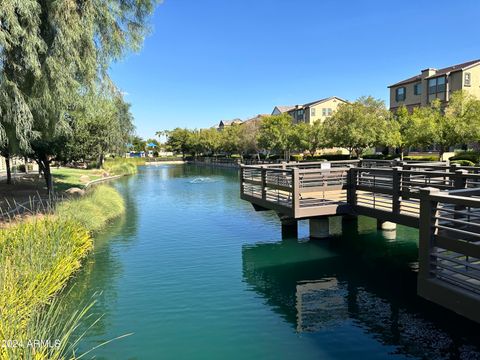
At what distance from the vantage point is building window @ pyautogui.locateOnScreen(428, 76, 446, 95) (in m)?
47.2

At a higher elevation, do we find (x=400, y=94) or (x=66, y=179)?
(x=400, y=94)

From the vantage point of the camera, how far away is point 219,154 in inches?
3642

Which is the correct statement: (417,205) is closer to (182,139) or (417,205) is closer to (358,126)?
(358,126)

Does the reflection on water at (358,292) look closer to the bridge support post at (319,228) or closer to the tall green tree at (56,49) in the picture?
the bridge support post at (319,228)

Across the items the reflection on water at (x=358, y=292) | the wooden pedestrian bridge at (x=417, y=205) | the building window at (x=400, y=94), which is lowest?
the reflection on water at (x=358, y=292)

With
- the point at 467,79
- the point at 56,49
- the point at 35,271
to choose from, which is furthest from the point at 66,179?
the point at 467,79

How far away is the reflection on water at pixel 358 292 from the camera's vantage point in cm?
738

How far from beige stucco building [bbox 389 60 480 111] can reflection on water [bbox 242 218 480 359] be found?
38.0 metres

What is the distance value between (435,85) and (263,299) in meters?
47.5

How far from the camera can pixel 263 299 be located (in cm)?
941

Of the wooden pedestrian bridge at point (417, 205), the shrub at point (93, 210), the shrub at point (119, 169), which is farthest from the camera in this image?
the shrub at point (119, 169)

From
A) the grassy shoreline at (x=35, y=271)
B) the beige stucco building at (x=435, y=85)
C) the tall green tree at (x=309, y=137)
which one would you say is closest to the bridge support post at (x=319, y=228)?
the grassy shoreline at (x=35, y=271)

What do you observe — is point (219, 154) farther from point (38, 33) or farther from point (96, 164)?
point (38, 33)

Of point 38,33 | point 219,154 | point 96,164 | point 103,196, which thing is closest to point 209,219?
point 103,196
